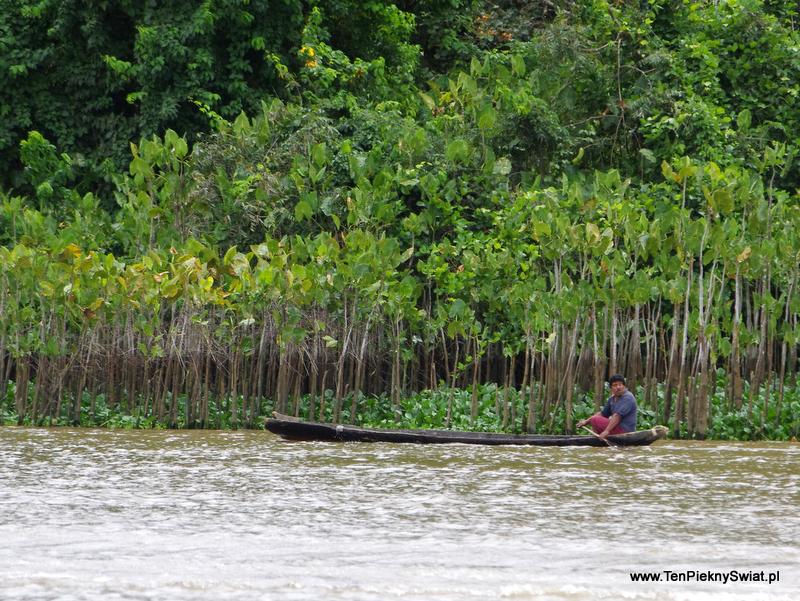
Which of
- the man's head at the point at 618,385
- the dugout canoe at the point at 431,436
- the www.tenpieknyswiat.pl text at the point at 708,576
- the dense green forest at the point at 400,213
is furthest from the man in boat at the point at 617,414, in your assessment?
the www.tenpieknyswiat.pl text at the point at 708,576

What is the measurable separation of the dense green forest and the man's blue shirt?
743 millimetres

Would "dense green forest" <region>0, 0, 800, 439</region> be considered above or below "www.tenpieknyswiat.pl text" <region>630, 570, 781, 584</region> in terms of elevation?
above

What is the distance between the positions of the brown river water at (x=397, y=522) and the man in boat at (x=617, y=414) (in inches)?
9.6

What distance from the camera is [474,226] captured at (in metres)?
15.9

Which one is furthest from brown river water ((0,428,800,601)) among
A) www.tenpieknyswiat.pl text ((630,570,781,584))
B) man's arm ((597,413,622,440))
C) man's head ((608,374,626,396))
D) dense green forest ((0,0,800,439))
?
dense green forest ((0,0,800,439))

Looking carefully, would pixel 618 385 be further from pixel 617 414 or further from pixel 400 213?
pixel 400 213

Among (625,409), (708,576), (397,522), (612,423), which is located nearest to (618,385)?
(625,409)

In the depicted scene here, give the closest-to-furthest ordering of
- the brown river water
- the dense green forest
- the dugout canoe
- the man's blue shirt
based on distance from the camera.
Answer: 1. the brown river water
2. the dugout canoe
3. the man's blue shirt
4. the dense green forest

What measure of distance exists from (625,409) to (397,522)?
4.63 metres

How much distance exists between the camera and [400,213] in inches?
636

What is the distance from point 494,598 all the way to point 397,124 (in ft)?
37.2

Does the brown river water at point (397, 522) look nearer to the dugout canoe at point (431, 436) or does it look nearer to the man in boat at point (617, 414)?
the dugout canoe at point (431, 436)

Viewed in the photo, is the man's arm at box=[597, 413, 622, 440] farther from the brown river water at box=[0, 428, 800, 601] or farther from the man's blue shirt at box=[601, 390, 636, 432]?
the brown river water at box=[0, 428, 800, 601]

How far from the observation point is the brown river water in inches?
237
